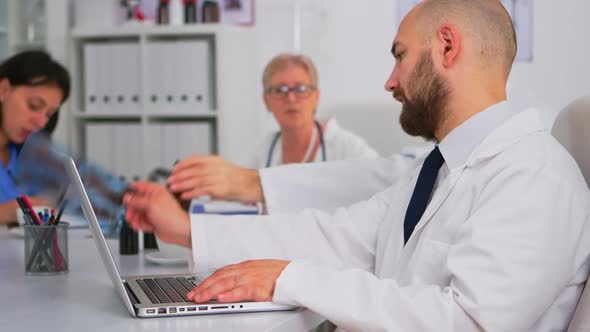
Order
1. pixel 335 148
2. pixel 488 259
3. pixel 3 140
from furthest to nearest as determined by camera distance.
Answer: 1. pixel 335 148
2. pixel 3 140
3. pixel 488 259

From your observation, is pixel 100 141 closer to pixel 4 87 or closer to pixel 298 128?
pixel 298 128

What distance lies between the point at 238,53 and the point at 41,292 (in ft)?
11.4

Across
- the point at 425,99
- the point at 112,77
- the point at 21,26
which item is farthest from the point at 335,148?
the point at 21,26

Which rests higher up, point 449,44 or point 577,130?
point 449,44

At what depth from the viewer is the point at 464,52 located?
1.41m

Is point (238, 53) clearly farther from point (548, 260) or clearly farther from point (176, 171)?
point (548, 260)

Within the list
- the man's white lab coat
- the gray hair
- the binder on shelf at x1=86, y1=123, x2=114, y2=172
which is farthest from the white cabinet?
the man's white lab coat

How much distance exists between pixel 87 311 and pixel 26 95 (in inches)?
78.3

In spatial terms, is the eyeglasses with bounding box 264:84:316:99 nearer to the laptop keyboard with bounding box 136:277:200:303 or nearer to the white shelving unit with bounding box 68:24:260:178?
the white shelving unit with bounding box 68:24:260:178

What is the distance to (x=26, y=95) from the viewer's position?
298cm

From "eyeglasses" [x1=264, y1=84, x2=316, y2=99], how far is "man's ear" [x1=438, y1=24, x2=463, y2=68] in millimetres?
2238

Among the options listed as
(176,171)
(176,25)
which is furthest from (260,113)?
(176,171)

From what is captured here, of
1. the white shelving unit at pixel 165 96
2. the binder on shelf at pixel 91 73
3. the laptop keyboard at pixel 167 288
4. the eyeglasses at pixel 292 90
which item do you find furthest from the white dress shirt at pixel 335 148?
the laptop keyboard at pixel 167 288

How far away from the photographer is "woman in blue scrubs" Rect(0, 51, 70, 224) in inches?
116
